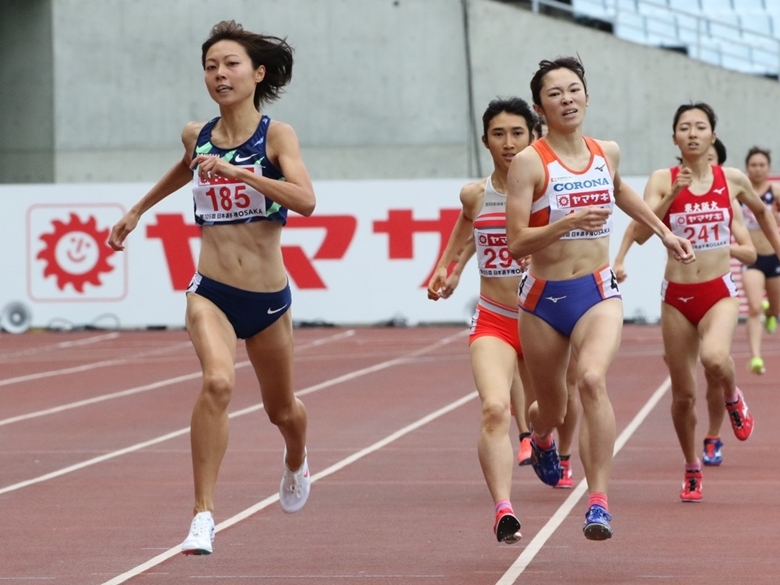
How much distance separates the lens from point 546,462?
923 centimetres

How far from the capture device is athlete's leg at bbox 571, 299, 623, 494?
24.1 feet

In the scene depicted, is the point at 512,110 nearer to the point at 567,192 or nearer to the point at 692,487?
the point at 567,192

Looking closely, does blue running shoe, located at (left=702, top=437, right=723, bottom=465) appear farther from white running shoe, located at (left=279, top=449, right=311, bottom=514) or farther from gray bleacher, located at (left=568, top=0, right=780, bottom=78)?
gray bleacher, located at (left=568, top=0, right=780, bottom=78)

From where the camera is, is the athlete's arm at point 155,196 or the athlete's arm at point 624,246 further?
the athlete's arm at point 624,246

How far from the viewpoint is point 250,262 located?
7.52m

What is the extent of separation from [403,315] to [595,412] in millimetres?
19950

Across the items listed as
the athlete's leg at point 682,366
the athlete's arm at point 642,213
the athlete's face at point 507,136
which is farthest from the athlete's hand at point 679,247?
the athlete's leg at point 682,366

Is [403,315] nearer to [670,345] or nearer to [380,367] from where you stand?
[380,367]

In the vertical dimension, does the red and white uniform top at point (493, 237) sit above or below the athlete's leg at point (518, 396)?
above

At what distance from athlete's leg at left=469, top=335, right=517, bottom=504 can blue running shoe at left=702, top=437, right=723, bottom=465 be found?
3447mm

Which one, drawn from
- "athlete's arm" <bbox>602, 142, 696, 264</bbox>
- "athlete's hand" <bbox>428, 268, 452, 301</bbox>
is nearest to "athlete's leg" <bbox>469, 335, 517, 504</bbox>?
"athlete's hand" <bbox>428, 268, 452, 301</bbox>

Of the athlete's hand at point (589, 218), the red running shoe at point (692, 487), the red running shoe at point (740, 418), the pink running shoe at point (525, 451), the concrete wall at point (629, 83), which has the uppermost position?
the concrete wall at point (629, 83)

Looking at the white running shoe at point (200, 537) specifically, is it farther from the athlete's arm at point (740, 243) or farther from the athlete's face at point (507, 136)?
the athlete's arm at point (740, 243)

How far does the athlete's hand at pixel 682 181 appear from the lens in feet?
32.6
